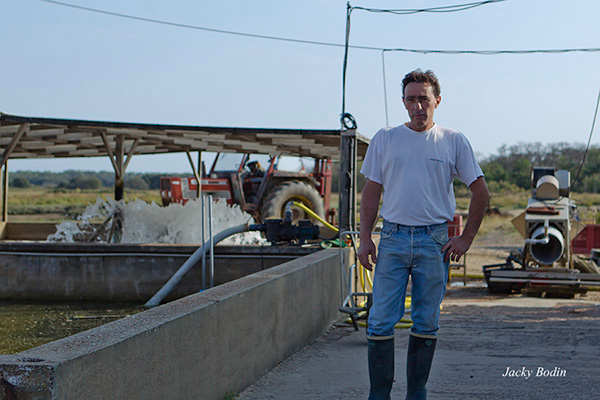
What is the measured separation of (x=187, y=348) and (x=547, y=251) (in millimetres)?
11400

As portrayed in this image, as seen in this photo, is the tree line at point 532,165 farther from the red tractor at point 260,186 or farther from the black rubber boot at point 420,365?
the black rubber boot at point 420,365

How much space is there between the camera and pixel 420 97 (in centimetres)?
378

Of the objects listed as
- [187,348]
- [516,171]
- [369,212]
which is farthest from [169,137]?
[516,171]

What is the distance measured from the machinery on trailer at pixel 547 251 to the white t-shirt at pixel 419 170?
393 inches

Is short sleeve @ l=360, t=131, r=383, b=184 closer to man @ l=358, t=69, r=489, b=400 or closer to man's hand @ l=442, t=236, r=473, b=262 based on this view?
man @ l=358, t=69, r=489, b=400

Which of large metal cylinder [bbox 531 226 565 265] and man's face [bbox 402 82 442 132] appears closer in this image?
man's face [bbox 402 82 442 132]

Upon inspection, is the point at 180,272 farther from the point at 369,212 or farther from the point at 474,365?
the point at 369,212

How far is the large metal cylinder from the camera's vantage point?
13453 mm

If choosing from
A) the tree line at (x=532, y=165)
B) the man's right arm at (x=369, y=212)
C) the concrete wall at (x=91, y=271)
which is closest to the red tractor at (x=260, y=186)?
the concrete wall at (x=91, y=271)

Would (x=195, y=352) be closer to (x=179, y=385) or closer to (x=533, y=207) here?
(x=179, y=385)

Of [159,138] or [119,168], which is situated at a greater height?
[159,138]

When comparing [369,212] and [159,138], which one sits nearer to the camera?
[369,212]

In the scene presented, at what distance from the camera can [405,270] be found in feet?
12.4

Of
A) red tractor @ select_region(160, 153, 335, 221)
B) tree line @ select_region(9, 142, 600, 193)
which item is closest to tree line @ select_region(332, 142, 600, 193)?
tree line @ select_region(9, 142, 600, 193)
